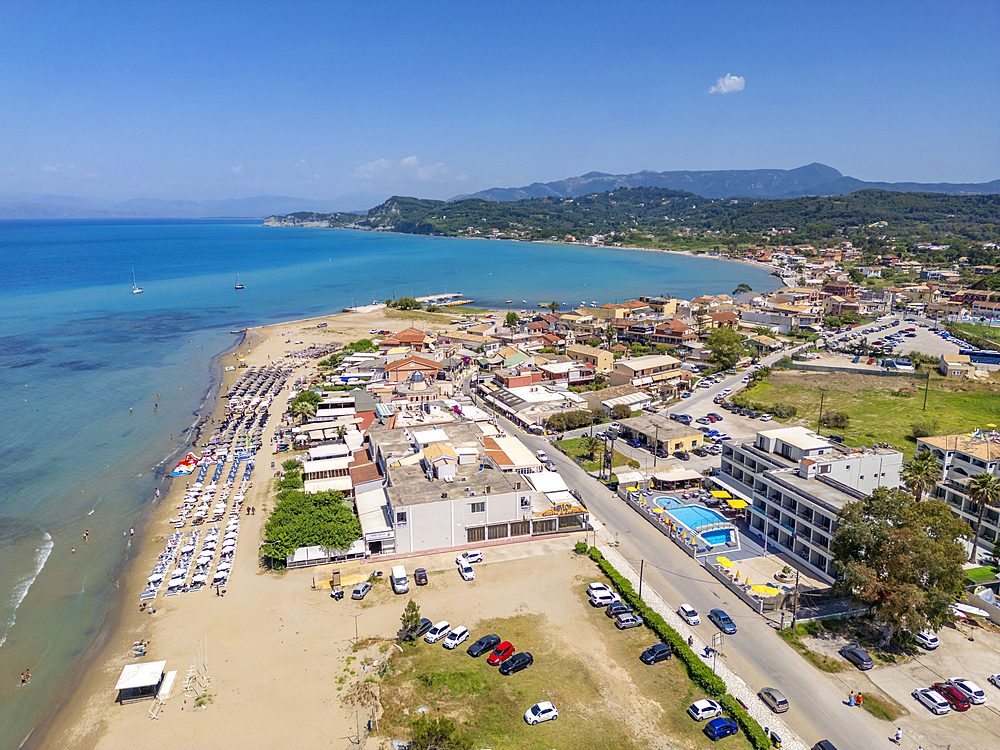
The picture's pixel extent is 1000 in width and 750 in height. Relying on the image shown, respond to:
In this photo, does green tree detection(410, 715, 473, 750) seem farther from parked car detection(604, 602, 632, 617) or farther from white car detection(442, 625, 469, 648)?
parked car detection(604, 602, 632, 617)

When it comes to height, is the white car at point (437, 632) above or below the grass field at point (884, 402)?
above

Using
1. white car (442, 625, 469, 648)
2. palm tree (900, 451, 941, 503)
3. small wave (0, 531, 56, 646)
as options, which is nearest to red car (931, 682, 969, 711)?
palm tree (900, 451, 941, 503)

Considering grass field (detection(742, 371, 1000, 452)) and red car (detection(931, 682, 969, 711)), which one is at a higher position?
red car (detection(931, 682, 969, 711))

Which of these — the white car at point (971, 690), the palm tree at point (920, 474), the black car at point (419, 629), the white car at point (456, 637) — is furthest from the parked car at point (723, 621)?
the palm tree at point (920, 474)

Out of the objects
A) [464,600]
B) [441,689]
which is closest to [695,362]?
[464,600]

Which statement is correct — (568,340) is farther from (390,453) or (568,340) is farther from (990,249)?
(990,249)

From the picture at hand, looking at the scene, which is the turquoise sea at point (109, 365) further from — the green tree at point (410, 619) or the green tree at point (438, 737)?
the green tree at point (438, 737)
